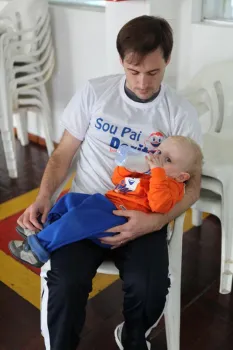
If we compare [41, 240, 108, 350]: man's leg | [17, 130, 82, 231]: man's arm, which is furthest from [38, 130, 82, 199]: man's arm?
[41, 240, 108, 350]: man's leg

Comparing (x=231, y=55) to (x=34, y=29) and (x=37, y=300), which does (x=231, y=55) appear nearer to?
(x=34, y=29)

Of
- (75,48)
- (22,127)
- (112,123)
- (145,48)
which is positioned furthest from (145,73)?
(22,127)

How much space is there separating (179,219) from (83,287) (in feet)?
1.20

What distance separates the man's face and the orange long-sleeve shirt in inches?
10.0

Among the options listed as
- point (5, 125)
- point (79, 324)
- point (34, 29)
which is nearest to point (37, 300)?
point (79, 324)

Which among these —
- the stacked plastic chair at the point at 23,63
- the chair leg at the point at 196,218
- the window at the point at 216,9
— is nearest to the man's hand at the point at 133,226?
the chair leg at the point at 196,218

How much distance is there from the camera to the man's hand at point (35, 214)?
1363mm

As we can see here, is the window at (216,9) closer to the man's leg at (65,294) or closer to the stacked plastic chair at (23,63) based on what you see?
the stacked plastic chair at (23,63)

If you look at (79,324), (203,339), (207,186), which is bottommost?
(203,339)

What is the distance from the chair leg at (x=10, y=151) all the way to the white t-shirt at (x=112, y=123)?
1.25m

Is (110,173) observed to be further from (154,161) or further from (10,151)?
(10,151)

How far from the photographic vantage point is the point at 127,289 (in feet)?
4.29

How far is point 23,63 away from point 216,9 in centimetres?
117

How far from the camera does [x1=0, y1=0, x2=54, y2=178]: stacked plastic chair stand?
2.56 meters
